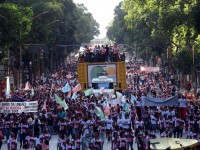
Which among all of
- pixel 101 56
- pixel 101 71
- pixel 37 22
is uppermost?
pixel 37 22

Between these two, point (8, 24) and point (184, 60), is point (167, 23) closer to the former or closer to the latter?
point (184, 60)

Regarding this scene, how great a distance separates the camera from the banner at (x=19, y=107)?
29344mm

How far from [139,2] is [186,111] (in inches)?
1555

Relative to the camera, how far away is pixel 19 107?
29375mm

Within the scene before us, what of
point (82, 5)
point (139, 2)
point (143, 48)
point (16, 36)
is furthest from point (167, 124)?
point (82, 5)

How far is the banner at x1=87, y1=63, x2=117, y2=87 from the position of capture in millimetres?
48594

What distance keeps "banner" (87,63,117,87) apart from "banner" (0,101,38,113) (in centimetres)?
A: 1932

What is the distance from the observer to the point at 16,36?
146ft

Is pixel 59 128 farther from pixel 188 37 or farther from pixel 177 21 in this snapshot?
pixel 188 37

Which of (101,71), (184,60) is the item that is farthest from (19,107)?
(184,60)

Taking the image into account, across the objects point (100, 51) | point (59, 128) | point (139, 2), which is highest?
point (139, 2)

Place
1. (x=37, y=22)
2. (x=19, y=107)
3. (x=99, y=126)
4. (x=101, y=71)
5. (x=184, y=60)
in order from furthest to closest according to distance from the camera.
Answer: (x=37, y=22) → (x=184, y=60) → (x=101, y=71) → (x=19, y=107) → (x=99, y=126)

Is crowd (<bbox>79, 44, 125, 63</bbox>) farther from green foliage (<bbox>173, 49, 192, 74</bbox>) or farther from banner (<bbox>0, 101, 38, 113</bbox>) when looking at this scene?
banner (<bbox>0, 101, 38, 113</bbox>)

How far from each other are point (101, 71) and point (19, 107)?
20015 mm
